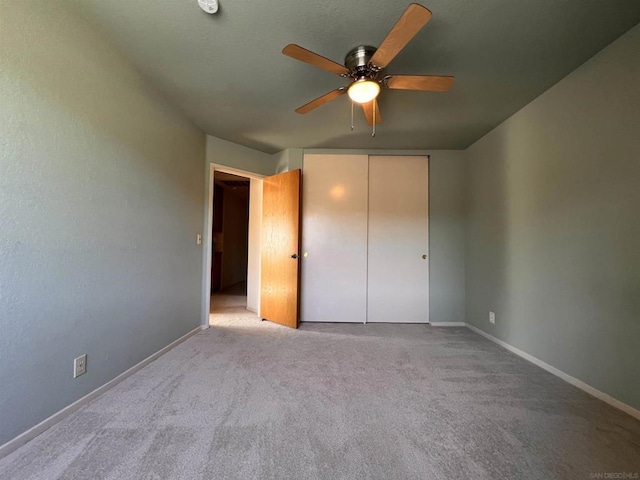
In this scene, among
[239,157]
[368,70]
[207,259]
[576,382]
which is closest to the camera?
[368,70]

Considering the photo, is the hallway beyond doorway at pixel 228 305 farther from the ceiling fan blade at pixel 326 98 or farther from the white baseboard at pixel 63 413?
the ceiling fan blade at pixel 326 98

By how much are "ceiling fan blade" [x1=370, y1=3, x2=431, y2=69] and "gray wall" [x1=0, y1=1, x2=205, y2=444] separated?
68.7 inches

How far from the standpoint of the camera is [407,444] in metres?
1.31

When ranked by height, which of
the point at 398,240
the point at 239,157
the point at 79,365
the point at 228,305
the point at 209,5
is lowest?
the point at 228,305

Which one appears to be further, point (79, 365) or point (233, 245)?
point (233, 245)

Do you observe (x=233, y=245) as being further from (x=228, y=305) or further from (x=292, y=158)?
(x=292, y=158)

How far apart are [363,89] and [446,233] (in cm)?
243

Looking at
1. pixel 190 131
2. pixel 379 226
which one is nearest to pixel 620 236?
pixel 379 226

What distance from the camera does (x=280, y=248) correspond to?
3479 mm

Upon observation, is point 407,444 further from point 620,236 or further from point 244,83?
point 244,83

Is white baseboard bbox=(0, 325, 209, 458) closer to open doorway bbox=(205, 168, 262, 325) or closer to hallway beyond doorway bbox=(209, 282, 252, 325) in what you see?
open doorway bbox=(205, 168, 262, 325)

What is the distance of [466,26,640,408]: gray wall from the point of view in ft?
5.27

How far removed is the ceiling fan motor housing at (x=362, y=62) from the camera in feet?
5.47

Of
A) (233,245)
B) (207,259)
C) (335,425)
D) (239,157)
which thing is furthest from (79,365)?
(233,245)
